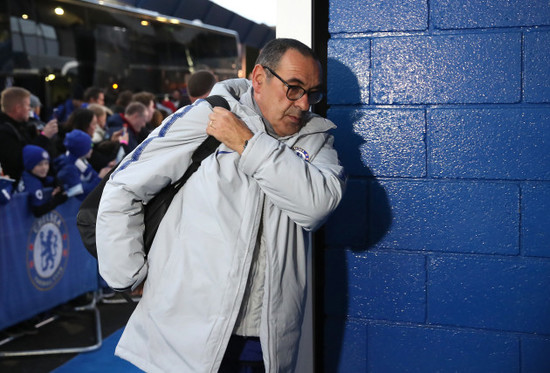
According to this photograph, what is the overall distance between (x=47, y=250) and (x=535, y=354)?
13.9 feet

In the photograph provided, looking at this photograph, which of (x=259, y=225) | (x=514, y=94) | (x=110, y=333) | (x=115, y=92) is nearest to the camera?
(x=259, y=225)

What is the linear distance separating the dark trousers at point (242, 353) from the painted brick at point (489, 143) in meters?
1.10

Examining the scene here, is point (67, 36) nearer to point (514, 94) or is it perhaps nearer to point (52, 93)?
point (52, 93)

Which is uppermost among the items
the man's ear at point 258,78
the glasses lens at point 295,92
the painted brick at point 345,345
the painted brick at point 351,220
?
the man's ear at point 258,78

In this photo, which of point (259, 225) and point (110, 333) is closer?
point (259, 225)

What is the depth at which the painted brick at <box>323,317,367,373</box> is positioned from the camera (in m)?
2.95

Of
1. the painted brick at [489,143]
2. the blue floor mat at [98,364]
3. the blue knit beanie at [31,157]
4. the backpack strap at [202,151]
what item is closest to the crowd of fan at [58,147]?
the blue knit beanie at [31,157]

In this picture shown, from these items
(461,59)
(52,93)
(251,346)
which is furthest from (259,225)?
(52,93)

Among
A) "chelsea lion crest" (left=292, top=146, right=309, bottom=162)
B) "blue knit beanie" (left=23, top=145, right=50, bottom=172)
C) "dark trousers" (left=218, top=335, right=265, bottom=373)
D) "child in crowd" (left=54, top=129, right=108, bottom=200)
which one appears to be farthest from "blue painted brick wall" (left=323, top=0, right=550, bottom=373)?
"child in crowd" (left=54, top=129, right=108, bottom=200)

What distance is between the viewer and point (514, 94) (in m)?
2.65

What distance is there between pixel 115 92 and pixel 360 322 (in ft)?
35.6

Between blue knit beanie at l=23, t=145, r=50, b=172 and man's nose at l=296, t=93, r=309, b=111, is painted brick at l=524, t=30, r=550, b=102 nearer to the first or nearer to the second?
man's nose at l=296, t=93, r=309, b=111

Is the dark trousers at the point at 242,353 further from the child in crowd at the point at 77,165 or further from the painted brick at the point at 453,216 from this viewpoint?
the child in crowd at the point at 77,165

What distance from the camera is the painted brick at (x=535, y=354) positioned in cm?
269
